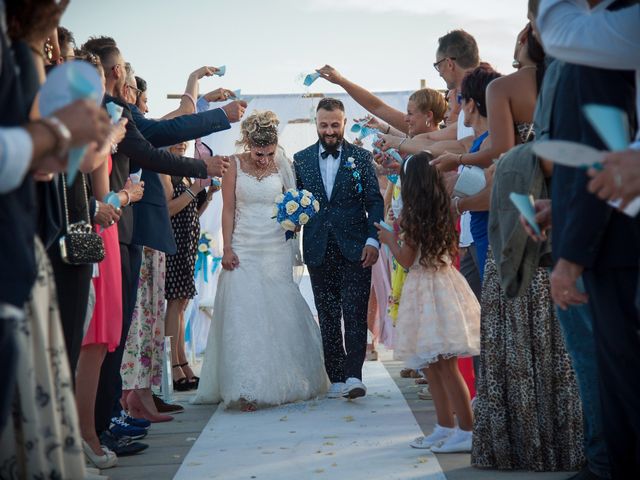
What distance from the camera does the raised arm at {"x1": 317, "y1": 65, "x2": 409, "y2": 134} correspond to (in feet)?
22.1

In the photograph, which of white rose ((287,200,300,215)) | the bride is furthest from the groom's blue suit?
white rose ((287,200,300,215))

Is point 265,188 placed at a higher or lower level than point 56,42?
lower

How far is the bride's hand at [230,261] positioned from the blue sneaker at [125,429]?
6.38 ft

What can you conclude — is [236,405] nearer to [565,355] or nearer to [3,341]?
[565,355]

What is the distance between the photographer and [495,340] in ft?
13.4

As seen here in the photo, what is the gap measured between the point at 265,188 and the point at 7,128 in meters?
5.23

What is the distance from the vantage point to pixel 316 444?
5.00 meters

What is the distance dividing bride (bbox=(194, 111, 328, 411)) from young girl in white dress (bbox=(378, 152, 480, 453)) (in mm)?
1934

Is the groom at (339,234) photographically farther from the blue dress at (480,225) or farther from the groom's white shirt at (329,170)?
the blue dress at (480,225)

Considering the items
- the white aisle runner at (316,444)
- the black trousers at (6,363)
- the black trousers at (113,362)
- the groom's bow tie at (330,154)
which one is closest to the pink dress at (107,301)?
the black trousers at (113,362)

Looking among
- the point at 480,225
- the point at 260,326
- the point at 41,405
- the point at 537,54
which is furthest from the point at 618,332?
the point at 260,326

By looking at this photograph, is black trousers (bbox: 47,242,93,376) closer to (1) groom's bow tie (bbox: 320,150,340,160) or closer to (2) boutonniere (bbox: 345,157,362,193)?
(2) boutonniere (bbox: 345,157,362,193)

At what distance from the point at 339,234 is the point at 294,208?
1.54ft

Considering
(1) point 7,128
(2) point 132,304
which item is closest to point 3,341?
(1) point 7,128
